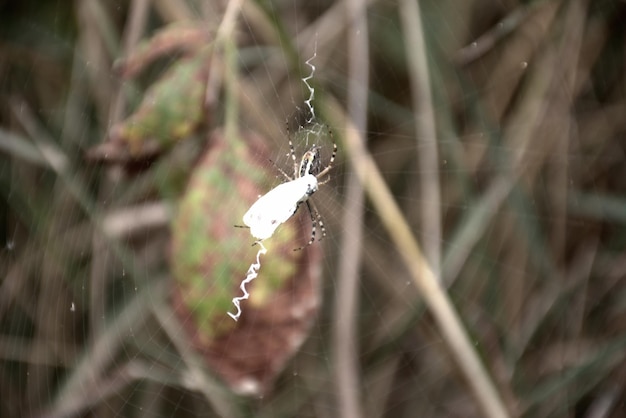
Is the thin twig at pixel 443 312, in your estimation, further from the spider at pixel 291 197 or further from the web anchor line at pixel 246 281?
the web anchor line at pixel 246 281

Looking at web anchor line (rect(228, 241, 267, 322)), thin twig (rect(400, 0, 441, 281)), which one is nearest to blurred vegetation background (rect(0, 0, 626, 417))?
thin twig (rect(400, 0, 441, 281))

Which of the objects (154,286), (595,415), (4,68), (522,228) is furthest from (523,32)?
(4,68)

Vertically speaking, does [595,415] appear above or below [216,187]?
below

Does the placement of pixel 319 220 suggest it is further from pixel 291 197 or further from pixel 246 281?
pixel 246 281

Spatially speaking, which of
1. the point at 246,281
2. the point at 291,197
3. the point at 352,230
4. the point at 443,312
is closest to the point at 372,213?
the point at 352,230

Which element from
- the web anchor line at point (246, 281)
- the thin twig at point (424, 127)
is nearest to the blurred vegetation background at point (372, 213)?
the thin twig at point (424, 127)

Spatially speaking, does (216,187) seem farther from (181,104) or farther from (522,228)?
(522,228)

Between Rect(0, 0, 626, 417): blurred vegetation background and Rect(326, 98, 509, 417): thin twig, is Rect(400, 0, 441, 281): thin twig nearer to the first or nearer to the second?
Rect(0, 0, 626, 417): blurred vegetation background
